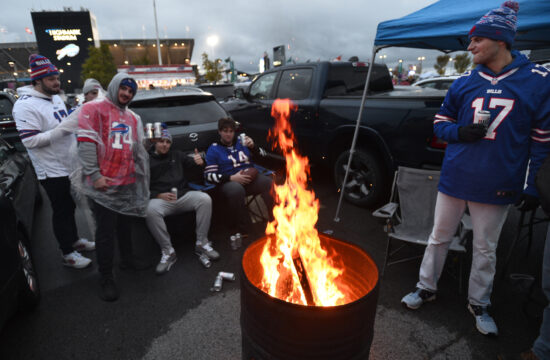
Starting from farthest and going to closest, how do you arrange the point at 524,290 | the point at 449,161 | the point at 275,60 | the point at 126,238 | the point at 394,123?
the point at 275,60 → the point at 394,123 → the point at 126,238 → the point at 524,290 → the point at 449,161

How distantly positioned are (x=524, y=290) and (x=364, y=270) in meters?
2.15

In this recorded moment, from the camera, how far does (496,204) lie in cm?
214

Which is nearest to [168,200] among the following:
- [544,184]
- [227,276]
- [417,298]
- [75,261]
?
[227,276]

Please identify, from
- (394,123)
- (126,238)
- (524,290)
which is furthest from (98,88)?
(524,290)

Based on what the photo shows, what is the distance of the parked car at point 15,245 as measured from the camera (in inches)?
81.4

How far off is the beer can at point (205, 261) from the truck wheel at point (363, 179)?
2.55 metres

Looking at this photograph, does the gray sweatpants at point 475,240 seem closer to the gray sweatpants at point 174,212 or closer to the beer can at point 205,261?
the beer can at point 205,261

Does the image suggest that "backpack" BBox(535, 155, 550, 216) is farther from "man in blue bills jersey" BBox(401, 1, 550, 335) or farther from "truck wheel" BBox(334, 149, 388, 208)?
"truck wheel" BBox(334, 149, 388, 208)

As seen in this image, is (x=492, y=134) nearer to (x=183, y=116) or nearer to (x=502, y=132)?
(x=502, y=132)

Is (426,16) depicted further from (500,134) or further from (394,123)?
(500,134)

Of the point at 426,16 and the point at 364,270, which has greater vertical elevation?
the point at 426,16

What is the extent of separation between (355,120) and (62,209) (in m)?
3.84

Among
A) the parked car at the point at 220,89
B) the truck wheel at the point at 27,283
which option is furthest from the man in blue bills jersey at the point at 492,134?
the parked car at the point at 220,89

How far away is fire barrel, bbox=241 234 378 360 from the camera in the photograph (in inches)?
51.5
